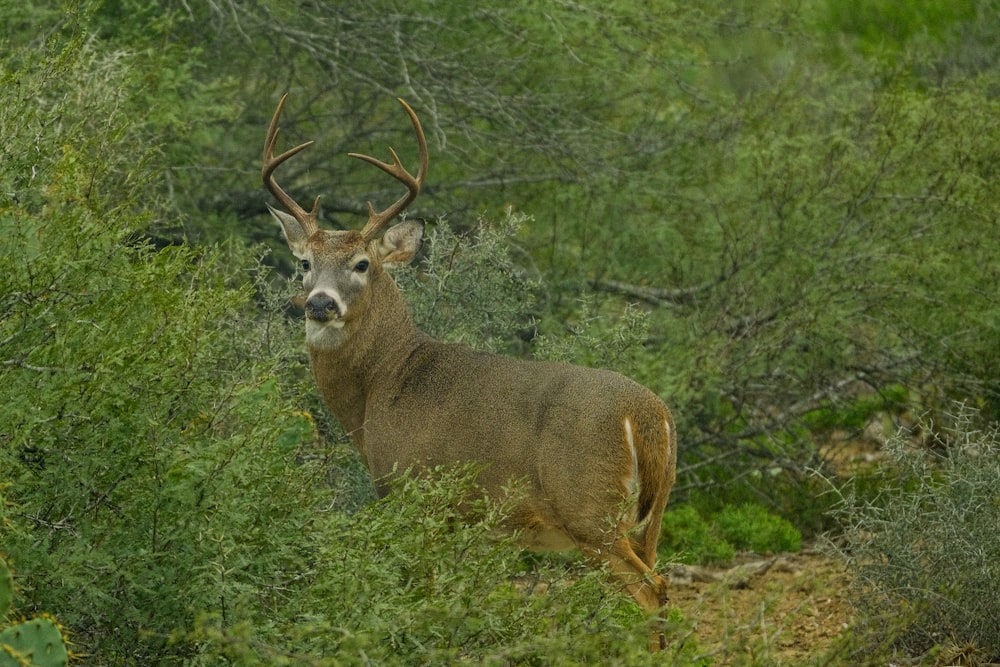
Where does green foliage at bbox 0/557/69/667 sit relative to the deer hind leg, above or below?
above

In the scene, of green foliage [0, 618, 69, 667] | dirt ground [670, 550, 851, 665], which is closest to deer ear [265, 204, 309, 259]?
dirt ground [670, 550, 851, 665]

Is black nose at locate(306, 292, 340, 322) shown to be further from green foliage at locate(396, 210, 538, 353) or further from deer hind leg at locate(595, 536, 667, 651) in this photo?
deer hind leg at locate(595, 536, 667, 651)

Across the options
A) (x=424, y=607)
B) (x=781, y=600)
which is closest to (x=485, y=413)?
(x=424, y=607)

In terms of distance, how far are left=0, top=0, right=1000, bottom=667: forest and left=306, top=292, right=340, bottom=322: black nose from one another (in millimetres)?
279

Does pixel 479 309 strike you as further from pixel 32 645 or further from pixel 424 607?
pixel 32 645

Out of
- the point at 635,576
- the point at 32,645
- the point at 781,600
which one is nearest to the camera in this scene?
the point at 32,645

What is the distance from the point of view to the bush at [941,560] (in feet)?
21.4

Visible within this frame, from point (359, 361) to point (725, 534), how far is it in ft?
9.77

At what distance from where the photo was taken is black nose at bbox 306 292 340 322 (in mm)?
7152

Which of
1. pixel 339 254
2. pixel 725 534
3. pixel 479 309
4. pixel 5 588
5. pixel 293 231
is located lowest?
pixel 725 534

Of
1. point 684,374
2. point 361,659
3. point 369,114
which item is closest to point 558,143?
point 369,114

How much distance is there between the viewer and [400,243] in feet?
25.4

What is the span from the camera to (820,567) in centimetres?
821

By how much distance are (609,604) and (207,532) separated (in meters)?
1.48
